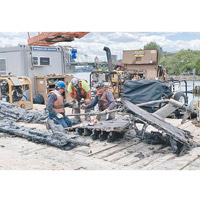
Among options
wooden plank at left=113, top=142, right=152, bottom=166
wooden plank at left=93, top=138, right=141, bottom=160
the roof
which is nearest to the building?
the roof

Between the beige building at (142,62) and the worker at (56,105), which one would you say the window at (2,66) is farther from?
the worker at (56,105)

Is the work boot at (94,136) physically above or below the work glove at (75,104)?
below

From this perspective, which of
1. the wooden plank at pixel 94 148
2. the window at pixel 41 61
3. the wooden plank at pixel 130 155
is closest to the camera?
the wooden plank at pixel 130 155

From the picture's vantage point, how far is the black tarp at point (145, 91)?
9.16m

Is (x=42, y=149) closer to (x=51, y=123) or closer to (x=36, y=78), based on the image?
(x=51, y=123)

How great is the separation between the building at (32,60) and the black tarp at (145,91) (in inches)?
189

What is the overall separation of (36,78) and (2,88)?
2.55 m

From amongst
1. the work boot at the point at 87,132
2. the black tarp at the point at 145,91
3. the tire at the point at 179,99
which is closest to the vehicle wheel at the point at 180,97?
the tire at the point at 179,99

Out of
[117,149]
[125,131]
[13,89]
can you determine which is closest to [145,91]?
[125,131]

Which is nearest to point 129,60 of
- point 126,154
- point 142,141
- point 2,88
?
point 2,88

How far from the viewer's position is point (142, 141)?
599 cm

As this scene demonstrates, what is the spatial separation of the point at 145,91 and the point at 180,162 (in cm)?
494

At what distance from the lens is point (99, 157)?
16.4 feet

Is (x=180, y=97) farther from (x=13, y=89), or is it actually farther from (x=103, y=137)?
(x=13, y=89)
